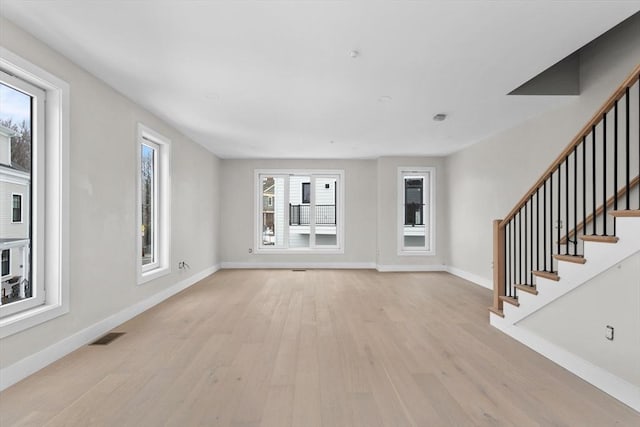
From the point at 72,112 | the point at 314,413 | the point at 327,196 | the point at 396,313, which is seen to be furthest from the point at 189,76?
the point at 327,196

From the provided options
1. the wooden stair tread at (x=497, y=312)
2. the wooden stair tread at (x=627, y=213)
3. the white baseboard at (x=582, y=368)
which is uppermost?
the wooden stair tread at (x=627, y=213)

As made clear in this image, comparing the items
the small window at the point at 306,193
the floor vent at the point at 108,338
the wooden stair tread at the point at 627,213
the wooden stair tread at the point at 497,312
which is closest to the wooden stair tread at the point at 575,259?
the wooden stair tread at the point at 627,213

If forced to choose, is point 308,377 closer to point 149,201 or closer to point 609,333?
point 609,333

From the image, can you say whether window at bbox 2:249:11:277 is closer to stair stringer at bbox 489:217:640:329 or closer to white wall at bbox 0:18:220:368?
white wall at bbox 0:18:220:368

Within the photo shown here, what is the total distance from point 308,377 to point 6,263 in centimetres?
238

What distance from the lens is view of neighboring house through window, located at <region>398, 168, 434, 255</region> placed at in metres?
7.25

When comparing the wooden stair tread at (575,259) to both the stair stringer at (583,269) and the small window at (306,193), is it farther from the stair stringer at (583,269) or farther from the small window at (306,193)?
the small window at (306,193)

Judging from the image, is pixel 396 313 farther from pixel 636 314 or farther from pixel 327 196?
pixel 327 196

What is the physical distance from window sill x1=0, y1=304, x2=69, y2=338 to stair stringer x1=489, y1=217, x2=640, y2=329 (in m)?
4.04

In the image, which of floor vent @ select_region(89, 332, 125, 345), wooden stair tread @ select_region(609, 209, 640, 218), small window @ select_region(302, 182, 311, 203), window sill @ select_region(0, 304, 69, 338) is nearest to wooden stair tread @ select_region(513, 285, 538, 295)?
wooden stair tread @ select_region(609, 209, 640, 218)

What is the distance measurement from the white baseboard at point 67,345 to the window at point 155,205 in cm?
46

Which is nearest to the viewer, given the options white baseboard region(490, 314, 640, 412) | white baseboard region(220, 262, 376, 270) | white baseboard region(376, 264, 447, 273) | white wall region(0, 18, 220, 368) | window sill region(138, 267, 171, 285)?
white baseboard region(490, 314, 640, 412)

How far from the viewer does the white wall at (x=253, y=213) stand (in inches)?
298

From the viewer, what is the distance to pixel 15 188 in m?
2.44
